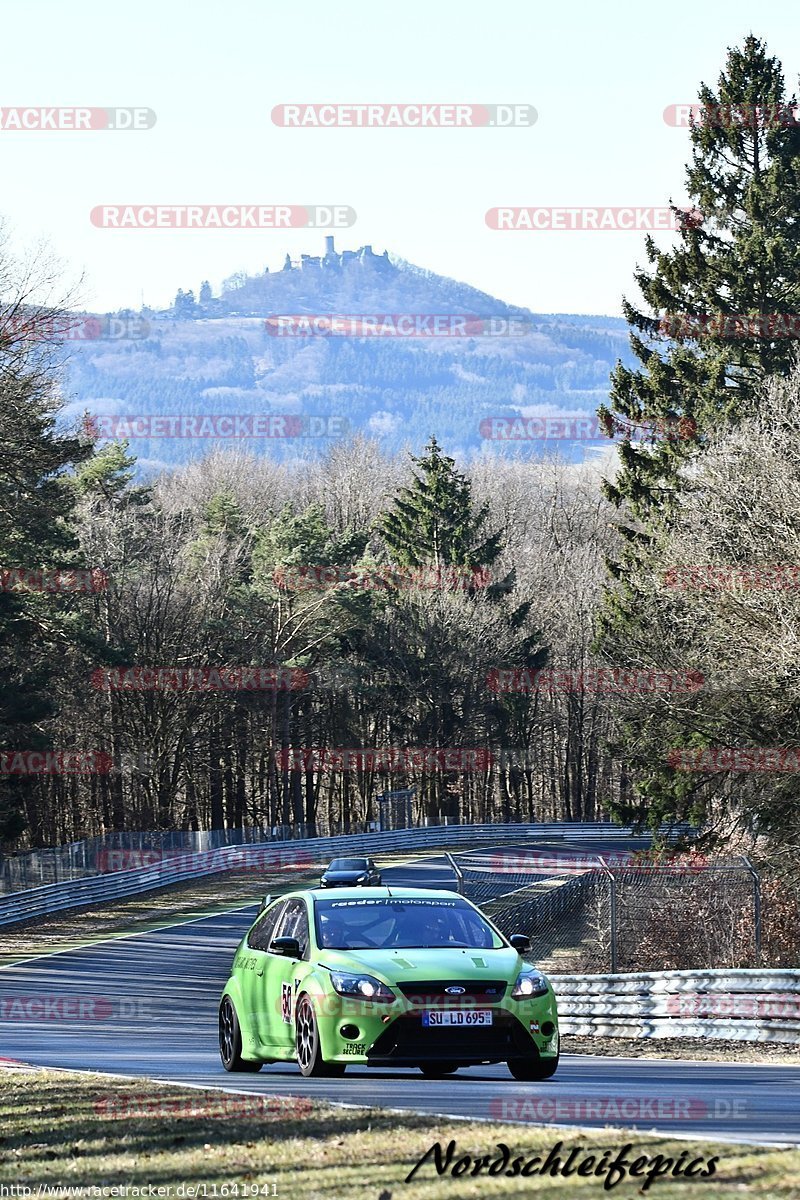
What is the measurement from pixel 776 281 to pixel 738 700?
1542 cm

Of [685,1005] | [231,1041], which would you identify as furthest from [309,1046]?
[685,1005]

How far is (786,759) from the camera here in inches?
1268

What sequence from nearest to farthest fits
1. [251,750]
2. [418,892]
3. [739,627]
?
[418,892]
[739,627]
[251,750]

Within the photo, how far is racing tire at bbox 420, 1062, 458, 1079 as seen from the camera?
40.0ft

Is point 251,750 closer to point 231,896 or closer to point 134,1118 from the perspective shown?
point 231,896

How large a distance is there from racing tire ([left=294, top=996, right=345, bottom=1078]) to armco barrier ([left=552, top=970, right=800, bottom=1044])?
25.5ft

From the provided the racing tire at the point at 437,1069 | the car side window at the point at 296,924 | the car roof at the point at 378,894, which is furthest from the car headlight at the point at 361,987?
the car roof at the point at 378,894

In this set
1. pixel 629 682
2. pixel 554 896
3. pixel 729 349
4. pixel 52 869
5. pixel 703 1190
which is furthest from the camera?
pixel 52 869

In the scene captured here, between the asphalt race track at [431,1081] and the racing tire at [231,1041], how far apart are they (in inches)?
5.1

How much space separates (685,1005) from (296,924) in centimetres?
876

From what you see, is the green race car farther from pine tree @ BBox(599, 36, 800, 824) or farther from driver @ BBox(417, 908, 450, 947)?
pine tree @ BBox(599, 36, 800, 824)

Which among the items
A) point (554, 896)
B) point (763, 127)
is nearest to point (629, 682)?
point (554, 896)

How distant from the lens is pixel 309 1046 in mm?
12555

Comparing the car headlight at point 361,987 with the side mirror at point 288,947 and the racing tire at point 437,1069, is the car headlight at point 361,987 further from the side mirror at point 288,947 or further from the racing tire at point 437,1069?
the side mirror at point 288,947
